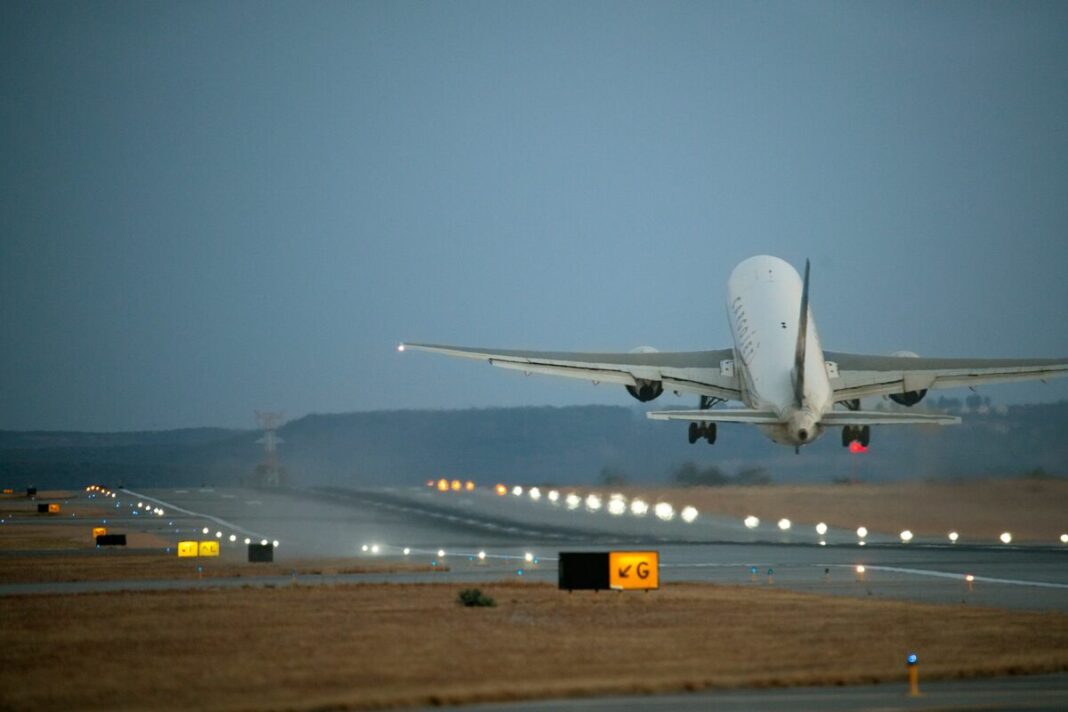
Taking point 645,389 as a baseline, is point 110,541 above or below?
below

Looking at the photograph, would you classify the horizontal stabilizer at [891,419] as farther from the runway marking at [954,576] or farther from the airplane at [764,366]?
the runway marking at [954,576]

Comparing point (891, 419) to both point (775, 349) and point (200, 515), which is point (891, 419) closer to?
A: point (775, 349)

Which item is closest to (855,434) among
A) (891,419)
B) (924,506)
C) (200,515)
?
(924,506)

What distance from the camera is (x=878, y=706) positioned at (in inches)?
977

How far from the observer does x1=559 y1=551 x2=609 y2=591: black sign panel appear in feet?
144

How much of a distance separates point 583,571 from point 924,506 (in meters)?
33.2

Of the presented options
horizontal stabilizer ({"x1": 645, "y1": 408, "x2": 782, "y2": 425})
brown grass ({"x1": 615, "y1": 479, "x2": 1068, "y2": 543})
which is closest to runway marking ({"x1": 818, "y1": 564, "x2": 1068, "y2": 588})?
horizontal stabilizer ({"x1": 645, "y1": 408, "x2": 782, "y2": 425})

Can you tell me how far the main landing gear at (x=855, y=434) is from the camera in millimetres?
73188

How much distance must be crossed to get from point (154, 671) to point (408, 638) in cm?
645

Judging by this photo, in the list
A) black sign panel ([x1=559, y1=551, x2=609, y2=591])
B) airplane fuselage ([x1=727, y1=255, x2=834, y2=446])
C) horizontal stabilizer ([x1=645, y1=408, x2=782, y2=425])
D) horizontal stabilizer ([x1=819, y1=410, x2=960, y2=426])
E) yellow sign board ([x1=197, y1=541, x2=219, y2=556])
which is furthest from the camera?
airplane fuselage ([x1=727, y1=255, x2=834, y2=446])

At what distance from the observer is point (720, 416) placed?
63906 millimetres

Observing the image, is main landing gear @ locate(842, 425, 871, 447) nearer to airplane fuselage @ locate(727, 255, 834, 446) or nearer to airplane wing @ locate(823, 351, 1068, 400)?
airplane fuselage @ locate(727, 255, 834, 446)

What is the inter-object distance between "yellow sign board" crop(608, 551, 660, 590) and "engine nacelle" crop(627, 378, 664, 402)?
116 ft

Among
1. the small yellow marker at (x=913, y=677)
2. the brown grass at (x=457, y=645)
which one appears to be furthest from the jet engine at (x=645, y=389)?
the small yellow marker at (x=913, y=677)
